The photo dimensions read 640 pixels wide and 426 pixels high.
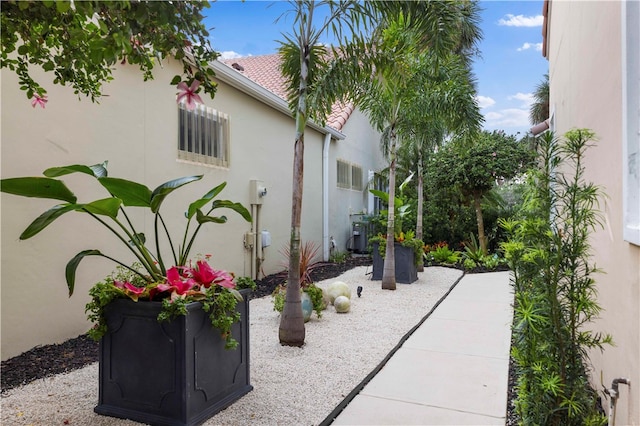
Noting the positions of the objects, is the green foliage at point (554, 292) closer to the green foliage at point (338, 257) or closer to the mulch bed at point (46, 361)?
the mulch bed at point (46, 361)

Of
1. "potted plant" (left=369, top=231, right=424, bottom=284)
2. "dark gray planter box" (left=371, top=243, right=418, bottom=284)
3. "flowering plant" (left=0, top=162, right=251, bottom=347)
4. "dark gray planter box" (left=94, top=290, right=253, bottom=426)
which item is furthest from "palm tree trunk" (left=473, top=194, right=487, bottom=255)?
"dark gray planter box" (left=94, top=290, right=253, bottom=426)

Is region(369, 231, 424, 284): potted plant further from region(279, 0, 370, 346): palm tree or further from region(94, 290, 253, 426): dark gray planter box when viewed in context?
region(94, 290, 253, 426): dark gray planter box

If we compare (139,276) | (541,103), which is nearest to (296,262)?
(139,276)

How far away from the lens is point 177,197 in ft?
21.1

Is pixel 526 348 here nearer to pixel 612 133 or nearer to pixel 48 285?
pixel 612 133

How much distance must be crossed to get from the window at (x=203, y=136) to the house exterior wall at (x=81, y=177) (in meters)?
0.14

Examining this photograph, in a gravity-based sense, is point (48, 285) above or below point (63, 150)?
below

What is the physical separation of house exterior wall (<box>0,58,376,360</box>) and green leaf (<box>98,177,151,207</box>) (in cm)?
203

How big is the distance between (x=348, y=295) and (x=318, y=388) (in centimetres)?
313

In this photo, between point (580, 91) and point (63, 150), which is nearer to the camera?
point (580, 91)

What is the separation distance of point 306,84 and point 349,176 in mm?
9171

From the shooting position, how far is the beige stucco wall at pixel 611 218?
213cm

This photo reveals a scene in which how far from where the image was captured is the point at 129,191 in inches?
110

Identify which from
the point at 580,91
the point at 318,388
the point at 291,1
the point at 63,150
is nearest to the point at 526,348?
the point at 318,388
